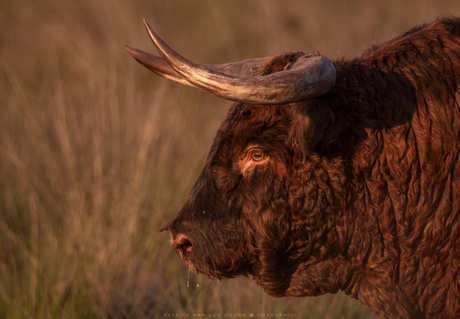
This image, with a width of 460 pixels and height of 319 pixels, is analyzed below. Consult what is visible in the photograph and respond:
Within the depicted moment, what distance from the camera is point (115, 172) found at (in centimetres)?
494

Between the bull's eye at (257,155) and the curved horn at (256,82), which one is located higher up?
the curved horn at (256,82)

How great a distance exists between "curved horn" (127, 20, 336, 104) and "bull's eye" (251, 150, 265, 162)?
16.9 inches

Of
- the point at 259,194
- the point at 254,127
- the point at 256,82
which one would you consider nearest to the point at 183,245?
the point at 259,194

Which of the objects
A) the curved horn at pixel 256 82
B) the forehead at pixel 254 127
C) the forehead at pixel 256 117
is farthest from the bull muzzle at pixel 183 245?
the curved horn at pixel 256 82

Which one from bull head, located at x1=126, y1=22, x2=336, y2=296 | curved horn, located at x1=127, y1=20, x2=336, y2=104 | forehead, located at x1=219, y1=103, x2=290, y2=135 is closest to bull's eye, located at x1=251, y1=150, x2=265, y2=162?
bull head, located at x1=126, y1=22, x2=336, y2=296

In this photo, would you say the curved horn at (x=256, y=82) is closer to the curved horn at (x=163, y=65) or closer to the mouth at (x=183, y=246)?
the curved horn at (x=163, y=65)

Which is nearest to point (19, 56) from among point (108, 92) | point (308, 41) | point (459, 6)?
point (108, 92)

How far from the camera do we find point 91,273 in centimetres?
386

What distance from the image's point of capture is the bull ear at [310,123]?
7.18 feet

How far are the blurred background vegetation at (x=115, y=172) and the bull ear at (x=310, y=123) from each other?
35.4 inches

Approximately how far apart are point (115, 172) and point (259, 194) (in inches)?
114

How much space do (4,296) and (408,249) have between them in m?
2.94

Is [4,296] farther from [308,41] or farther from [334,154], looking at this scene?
[308,41]

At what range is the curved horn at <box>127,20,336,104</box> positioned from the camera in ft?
6.21
